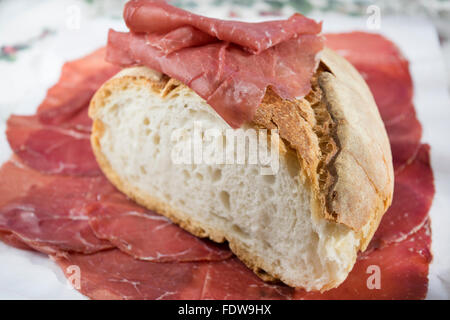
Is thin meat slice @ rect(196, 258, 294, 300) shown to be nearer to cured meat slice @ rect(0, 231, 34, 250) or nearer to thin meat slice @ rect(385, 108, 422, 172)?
cured meat slice @ rect(0, 231, 34, 250)

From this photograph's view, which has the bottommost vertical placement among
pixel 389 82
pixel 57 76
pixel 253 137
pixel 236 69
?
pixel 57 76

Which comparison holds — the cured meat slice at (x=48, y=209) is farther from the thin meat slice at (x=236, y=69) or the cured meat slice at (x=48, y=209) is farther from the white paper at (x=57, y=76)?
the thin meat slice at (x=236, y=69)

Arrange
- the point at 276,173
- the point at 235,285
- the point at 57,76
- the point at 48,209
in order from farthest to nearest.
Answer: the point at 57,76 → the point at 48,209 → the point at 235,285 → the point at 276,173

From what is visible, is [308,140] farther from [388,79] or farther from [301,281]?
[388,79]

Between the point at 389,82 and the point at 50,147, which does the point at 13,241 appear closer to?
the point at 50,147

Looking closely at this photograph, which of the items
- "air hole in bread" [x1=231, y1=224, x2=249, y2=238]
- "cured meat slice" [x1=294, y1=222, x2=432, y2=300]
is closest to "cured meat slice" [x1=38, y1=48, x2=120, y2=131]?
"air hole in bread" [x1=231, y1=224, x2=249, y2=238]

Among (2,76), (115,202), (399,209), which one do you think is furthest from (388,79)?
(2,76)

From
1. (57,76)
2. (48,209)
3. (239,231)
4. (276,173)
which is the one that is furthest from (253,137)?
(57,76)
